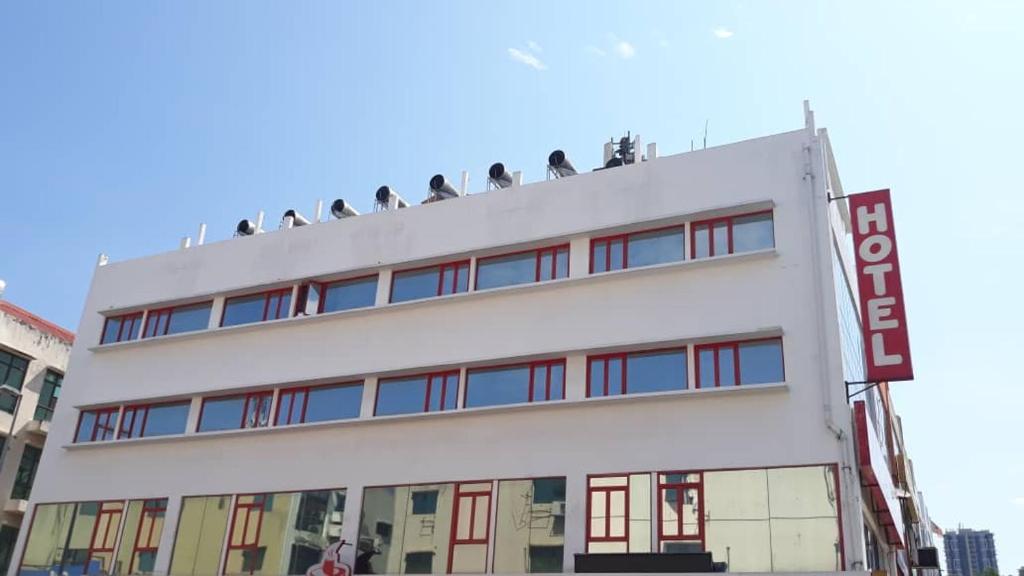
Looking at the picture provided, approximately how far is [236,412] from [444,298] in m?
7.74

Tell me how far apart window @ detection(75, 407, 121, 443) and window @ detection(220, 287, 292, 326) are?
492 centimetres

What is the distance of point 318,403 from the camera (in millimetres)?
26016

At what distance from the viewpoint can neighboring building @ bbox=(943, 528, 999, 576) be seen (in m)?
169

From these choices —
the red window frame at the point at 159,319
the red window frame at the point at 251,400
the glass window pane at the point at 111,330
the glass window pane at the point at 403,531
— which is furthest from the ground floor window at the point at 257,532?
the glass window pane at the point at 111,330

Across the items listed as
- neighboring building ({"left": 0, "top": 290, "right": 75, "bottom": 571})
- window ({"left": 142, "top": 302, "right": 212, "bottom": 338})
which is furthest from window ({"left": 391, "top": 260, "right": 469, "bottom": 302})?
neighboring building ({"left": 0, "top": 290, "right": 75, "bottom": 571})

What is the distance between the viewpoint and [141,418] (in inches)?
1141

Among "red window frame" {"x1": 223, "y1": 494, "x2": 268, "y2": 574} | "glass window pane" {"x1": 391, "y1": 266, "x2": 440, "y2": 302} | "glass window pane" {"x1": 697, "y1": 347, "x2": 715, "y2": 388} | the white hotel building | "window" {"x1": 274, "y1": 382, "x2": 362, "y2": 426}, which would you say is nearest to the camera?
the white hotel building

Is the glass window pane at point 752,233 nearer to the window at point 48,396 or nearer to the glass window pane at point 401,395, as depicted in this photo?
the glass window pane at point 401,395

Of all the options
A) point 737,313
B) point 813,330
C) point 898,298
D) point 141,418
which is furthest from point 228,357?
point 898,298

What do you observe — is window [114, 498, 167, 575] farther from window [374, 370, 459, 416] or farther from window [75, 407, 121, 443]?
window [374, 370, 459, 416]

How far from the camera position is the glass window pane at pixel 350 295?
27.0 m

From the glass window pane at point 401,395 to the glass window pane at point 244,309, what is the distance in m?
5.98

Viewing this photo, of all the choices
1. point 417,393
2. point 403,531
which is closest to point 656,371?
point 417,393

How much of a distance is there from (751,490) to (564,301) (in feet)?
22.7
